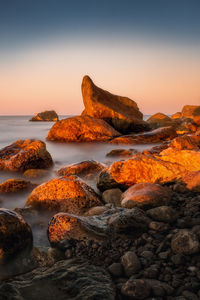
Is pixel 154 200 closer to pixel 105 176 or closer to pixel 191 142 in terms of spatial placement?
pixel 105 176

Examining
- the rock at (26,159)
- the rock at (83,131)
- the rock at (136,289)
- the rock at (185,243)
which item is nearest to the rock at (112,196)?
the rock at (185,243)

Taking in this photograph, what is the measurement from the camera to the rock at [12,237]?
229cm

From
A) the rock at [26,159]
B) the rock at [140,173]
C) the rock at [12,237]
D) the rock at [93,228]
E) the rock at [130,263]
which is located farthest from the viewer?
the rock at [26,159]

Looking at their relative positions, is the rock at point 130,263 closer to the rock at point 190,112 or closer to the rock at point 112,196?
the rock at point 112,196

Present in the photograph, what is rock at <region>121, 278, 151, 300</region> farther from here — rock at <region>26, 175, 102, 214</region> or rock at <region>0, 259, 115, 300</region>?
rock at <region>26, 175, 102, 214</region>

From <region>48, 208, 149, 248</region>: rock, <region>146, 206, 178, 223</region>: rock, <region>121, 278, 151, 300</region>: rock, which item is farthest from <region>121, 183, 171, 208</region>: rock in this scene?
<region>121, 278, 151, 300</region>: rock

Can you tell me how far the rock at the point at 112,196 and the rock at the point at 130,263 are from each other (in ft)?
5.22

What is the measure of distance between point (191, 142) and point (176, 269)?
7.39 metres

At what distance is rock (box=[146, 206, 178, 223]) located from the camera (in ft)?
9.04

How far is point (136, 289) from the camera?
1.79 metres

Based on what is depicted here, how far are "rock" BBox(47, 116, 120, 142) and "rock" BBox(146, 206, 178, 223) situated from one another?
35.4 ft

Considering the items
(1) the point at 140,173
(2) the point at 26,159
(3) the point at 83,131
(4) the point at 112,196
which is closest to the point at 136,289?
(4) the point at 112,196

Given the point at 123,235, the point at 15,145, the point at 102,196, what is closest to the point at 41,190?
the point at 102,196

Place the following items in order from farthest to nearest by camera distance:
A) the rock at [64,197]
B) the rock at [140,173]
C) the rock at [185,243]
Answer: the rock at [140,173]
the rock at [64,197]
the rock at [185,243]
